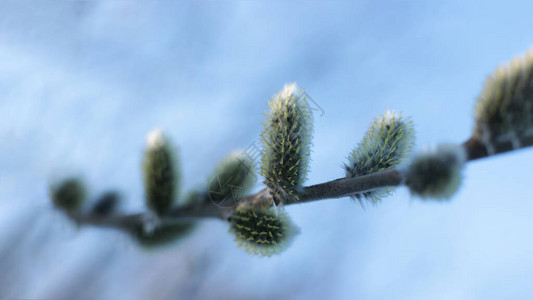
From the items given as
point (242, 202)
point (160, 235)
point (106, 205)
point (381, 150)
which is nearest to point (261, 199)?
point (242, 202)

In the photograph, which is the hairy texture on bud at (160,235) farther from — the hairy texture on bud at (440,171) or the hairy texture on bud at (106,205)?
the hairy texture on bud at (440,171)

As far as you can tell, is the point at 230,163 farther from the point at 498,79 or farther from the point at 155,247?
the point at 498,79

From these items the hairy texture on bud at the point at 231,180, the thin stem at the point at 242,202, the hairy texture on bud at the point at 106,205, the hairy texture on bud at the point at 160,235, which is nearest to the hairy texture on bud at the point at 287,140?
the thin stem at the point at 242,202

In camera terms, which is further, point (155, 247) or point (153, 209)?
point (155, 247)

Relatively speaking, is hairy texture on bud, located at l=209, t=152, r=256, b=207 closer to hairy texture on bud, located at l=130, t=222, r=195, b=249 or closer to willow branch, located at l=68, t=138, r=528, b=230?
willow branch, located at l=68, t=138, r=528, b=230

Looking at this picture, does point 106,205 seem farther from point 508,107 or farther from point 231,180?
point 508,107

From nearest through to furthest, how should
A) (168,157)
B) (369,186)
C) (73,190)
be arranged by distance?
1. (369,186)
2. (168,157)
3. (73,190)

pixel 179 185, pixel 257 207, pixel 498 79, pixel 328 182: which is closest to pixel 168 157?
pixel 179 185
